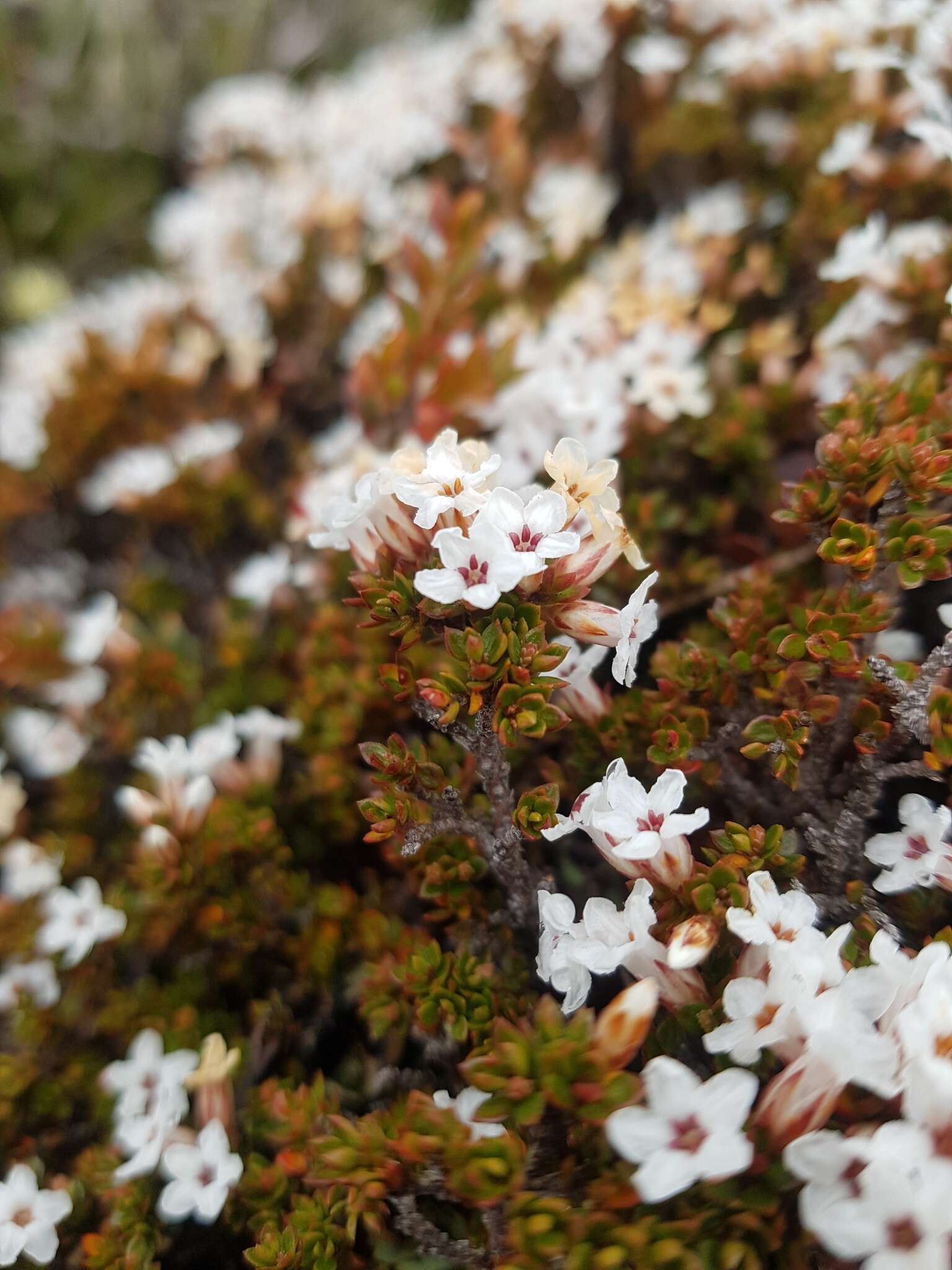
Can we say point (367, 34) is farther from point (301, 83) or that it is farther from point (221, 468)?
point (221, 468)

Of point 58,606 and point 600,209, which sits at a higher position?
point 600,209

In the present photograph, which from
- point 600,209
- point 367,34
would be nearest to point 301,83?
point 367,34

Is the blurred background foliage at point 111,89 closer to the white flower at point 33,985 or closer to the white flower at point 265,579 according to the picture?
the white flower at point 265,579

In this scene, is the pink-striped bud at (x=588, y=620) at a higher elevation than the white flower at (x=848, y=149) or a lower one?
lower

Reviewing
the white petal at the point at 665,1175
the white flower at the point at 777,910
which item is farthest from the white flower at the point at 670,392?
the white petal at the point at 665,1175

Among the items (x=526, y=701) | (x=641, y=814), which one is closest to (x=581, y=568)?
(x=526, y=701)

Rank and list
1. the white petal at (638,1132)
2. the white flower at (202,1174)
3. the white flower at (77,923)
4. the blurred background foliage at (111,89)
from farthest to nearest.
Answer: the blurred background foliage at (111,89) → the white flower at (77,923) → the white flower at (202,1174) → the white petal at (638,1132)

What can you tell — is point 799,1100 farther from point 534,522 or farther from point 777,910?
point 534,522
